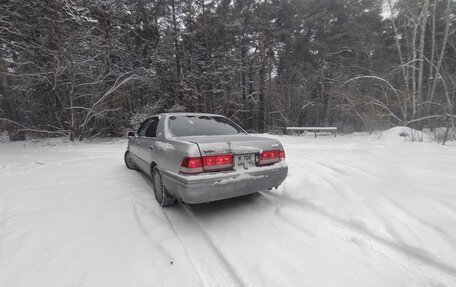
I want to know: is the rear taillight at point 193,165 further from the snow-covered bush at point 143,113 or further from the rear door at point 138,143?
the snow-covered bush at point 143,113

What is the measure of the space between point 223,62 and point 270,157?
17051mm

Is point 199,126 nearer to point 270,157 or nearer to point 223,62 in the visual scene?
point 270,157

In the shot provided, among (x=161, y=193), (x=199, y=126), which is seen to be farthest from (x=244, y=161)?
(x=161, y=193)

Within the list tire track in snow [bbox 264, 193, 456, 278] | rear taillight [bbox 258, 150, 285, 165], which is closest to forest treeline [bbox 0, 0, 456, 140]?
tire track in snow [bbox 264, 193, 456, 278]

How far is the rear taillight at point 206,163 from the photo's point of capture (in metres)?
2.73

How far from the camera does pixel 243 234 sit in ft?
8.73

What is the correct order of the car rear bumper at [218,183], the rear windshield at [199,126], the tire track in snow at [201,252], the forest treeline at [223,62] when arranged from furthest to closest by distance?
the forest treeline at [223,62] < the rear windshield at [199,126] < the car rear bumper at [218,183] < the tire track in snow at [201,252]

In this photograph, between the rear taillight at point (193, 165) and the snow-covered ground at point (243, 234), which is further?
the rear taillight at point (193, 165)

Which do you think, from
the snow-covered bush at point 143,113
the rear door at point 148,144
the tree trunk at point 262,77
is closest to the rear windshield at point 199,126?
the rear door at point 148,144

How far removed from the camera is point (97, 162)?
6.57m

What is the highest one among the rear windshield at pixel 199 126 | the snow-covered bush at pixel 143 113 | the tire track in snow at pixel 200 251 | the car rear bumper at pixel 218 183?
the snow-covered bush at pixel 143 113

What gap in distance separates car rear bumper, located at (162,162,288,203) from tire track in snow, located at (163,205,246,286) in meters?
0.39

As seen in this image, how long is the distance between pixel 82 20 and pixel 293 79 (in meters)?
17.7

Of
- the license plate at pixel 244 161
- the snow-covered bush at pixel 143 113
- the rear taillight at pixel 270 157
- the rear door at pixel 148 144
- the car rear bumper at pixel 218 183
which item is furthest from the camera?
the snow-covered bush at pixel 143 113
